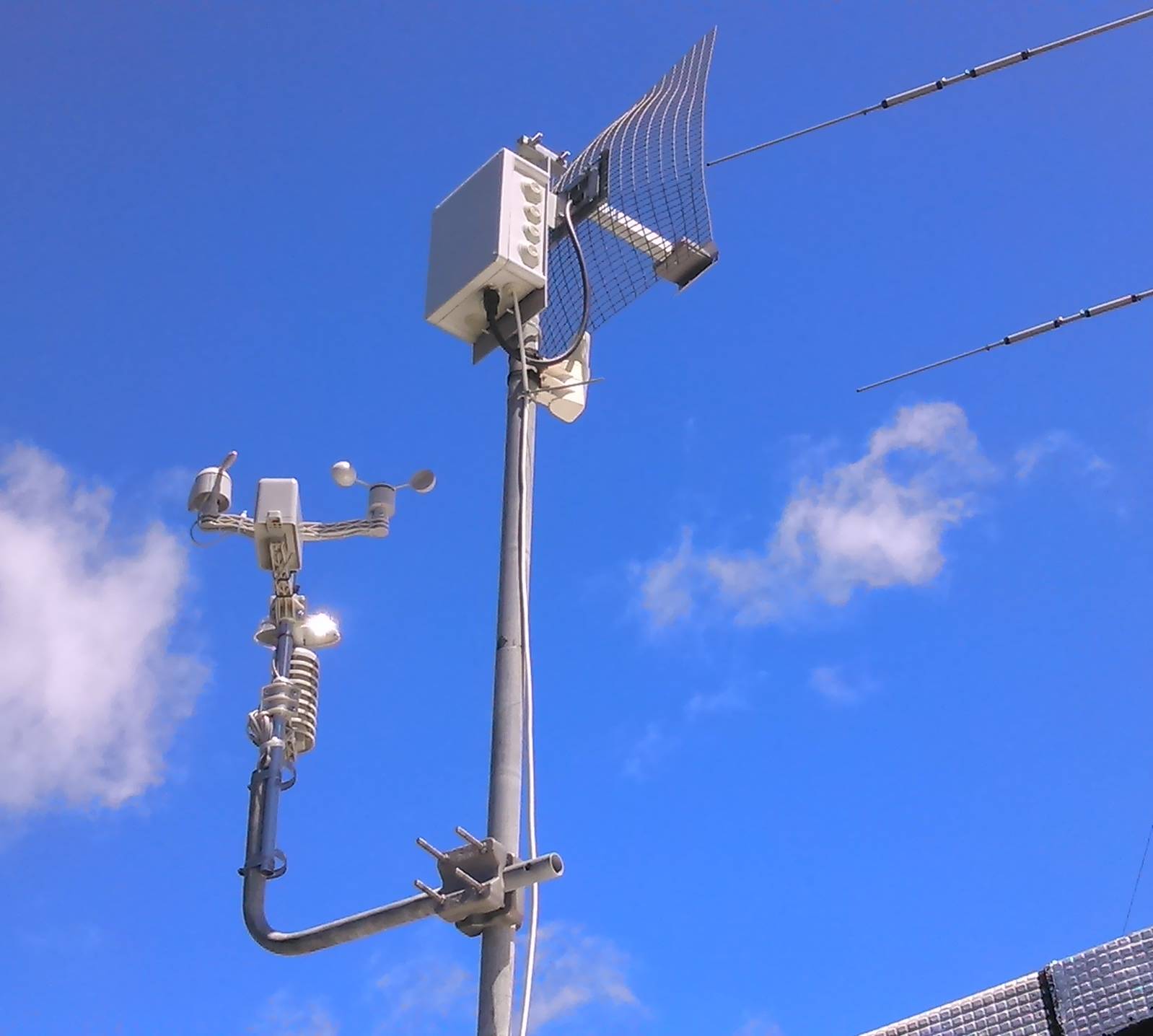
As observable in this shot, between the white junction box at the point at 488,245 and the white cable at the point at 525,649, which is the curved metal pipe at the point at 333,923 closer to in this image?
the white cable at the point at 525,649

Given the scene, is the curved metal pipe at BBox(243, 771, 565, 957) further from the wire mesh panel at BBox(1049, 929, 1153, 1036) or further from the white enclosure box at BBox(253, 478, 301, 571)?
the wire mesh panel at BBox(1049, 929, 1153, 1036)

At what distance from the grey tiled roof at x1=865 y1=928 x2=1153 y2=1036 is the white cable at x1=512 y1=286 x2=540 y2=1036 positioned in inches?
130

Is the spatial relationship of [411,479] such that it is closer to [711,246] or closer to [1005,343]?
[711,246]

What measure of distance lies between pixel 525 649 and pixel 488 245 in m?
2.21

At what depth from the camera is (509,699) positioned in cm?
616

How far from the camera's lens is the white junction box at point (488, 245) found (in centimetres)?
734

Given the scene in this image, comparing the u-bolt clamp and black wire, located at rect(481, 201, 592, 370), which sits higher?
black wire, located at rect(481, 201, 592, 370)

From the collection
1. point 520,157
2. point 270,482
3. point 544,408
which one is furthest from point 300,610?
point 520,157

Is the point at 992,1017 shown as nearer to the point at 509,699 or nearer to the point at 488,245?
the point at 509,699

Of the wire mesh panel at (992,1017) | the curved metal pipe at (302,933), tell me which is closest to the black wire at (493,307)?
the curved metal pipe at (302,933)

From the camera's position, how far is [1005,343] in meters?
8.48

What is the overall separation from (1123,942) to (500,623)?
3599mm

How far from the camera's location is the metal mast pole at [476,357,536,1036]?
18.0 ft

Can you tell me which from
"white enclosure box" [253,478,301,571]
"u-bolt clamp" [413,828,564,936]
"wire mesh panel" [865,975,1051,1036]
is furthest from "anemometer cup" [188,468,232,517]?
"wire mesh panel" [865,975,1051,1036]
